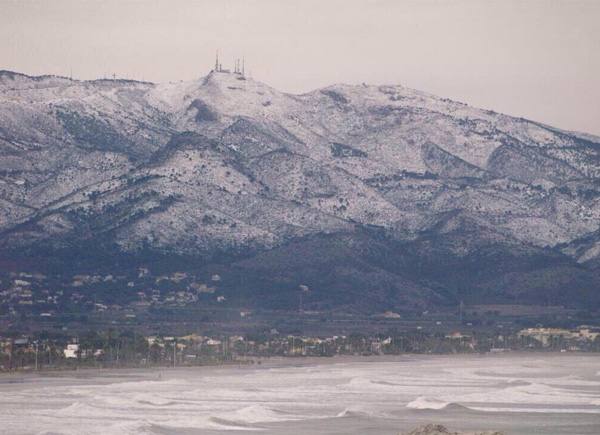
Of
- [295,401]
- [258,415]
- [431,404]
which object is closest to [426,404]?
[431,404]

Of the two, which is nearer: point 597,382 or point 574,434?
point 574,434

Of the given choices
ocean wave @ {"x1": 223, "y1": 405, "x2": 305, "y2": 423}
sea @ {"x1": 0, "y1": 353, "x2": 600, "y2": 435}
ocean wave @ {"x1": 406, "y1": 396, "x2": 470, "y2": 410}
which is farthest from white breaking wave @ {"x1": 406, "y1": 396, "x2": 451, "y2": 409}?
ocean wave @ {"x1": 223, "y1": 405, "x2": 305, "y2": 423}

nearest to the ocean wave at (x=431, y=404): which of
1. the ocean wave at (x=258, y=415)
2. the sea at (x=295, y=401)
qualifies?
the sea at (x=295, y=401)

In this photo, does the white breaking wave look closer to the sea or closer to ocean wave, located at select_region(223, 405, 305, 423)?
the sea

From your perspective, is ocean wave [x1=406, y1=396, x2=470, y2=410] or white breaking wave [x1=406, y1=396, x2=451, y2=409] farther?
white breaking wave [x1=406, y1=396, x2=451, y2=409]

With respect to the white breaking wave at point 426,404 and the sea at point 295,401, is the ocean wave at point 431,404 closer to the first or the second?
the white breaking wave at point 426,404

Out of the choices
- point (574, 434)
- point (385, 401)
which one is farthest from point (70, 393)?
point (574, 434)

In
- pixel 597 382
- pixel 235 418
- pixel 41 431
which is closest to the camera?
pixel 41 431

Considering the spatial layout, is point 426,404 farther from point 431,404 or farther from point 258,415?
point 258,415

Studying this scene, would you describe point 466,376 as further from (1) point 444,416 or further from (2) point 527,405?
(1) point 444,416
